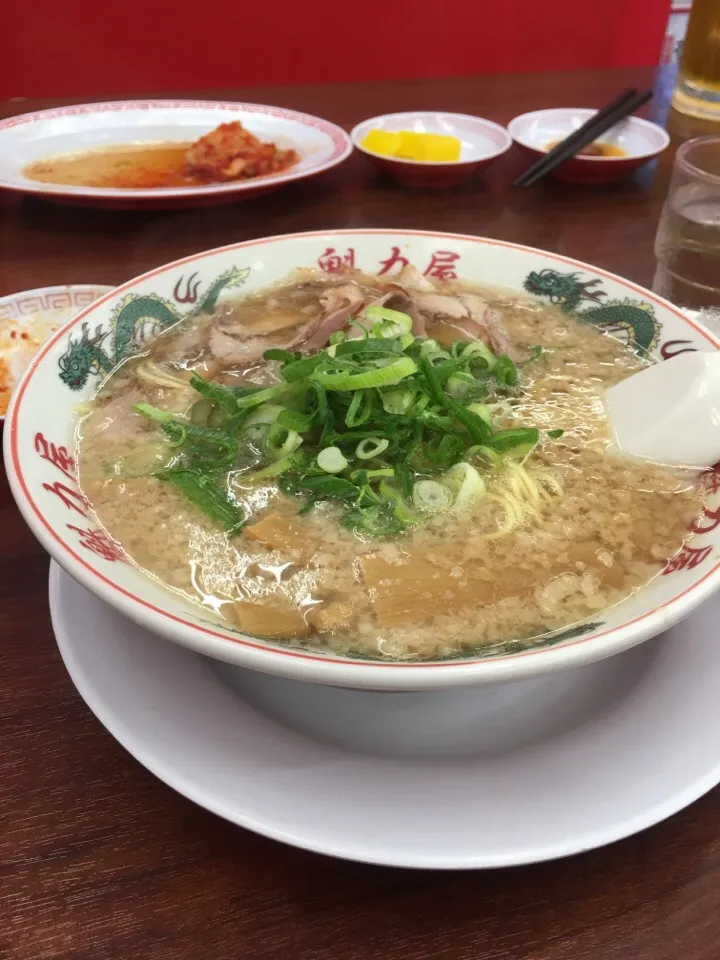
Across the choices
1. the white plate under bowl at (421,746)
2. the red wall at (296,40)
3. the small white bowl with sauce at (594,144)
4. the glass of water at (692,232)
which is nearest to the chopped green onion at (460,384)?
the white plate under bowl at (421,746)

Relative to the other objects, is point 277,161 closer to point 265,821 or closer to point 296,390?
point 296,390

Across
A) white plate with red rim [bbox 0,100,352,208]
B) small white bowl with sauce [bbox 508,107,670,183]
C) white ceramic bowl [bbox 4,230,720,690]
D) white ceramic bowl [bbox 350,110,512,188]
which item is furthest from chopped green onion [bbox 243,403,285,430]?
small white bowl with sauce [bbox 508,107,670,183]

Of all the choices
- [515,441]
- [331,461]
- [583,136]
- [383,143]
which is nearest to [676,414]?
[515,441]

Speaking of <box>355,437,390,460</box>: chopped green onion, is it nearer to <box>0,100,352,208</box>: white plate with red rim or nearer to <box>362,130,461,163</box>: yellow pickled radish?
<box>0,100,352,208</box>: white plate with red rim

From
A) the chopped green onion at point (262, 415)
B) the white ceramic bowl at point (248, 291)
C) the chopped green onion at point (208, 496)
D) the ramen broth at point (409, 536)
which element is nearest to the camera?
the white ceramic bowl at point (248, 291)

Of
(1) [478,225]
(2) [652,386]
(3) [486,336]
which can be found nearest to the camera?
(2) [652,386]

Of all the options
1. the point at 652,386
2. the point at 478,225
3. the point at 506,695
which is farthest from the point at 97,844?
the point at 478,225

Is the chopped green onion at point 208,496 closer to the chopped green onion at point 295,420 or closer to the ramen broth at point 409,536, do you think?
the ramen broth at point 409,536
